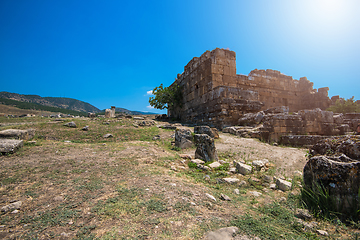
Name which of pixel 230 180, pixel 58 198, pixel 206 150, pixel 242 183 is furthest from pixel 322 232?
pixel 58 198

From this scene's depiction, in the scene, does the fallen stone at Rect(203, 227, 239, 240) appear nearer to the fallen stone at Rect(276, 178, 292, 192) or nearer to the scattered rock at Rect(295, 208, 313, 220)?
the scattered rock at Rect(295, 208, 313, 220)

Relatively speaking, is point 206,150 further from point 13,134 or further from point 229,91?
point 229,91

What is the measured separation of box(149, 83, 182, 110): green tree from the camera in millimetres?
17344

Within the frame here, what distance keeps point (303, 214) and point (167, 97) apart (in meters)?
16.0

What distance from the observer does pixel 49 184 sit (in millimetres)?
2863

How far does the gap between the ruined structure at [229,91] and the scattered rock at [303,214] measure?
27.8 ft

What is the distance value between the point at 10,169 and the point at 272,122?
9.60 metres

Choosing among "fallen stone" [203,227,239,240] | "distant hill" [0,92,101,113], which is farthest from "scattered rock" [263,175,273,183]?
"distant hill" [0,92,101,113]

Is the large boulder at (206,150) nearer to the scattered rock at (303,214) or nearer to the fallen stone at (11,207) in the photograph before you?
the scattered rock at (303,214)

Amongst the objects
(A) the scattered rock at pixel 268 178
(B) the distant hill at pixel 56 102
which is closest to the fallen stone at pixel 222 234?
(A) the scattered rock at pixel 268 178

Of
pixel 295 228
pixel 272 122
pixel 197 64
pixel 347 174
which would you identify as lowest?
pixel 295 228

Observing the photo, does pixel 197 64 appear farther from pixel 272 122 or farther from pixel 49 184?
pixel 49 184

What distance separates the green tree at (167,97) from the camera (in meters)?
17.3

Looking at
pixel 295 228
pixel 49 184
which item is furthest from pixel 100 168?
pixel 295 228
